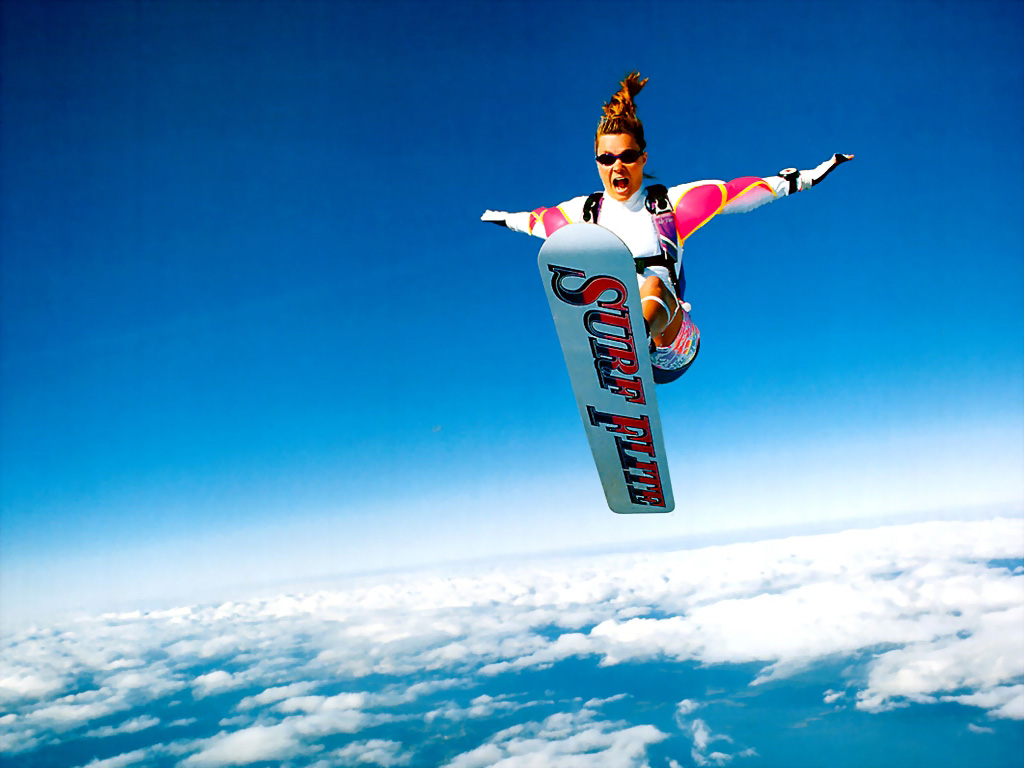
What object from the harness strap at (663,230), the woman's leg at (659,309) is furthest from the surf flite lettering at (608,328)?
the harness strap at (663,230)

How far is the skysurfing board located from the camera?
17.6ft

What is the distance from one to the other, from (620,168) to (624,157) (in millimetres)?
105

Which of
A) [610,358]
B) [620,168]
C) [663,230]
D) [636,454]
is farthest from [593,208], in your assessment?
[636,454]

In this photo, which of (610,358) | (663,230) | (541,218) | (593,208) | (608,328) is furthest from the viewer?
(541,218)

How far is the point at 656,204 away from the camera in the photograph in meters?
5.88

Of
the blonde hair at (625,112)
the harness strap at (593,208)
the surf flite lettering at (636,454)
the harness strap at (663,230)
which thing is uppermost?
the blonde hair at (625,112)

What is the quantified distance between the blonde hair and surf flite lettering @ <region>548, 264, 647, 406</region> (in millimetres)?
1432

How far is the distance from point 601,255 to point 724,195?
61.7 inches

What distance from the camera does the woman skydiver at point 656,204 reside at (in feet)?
18.6

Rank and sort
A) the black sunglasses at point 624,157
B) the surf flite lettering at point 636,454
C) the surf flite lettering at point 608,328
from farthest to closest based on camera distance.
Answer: the surf flite lettering at point 636,454, the black sunglasses at point 624,157, the surf flite lettering at point 608,328

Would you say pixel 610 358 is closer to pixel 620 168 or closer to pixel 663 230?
pixel 663 230

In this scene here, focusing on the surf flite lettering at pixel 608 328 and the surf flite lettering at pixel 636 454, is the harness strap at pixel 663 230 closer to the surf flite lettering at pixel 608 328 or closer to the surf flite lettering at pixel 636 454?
the surf flite lettering at pixel 608 328

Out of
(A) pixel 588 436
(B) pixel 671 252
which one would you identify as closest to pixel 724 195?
(B) pixel 671 252

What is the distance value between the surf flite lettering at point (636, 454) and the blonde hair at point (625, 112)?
8.76 feet
